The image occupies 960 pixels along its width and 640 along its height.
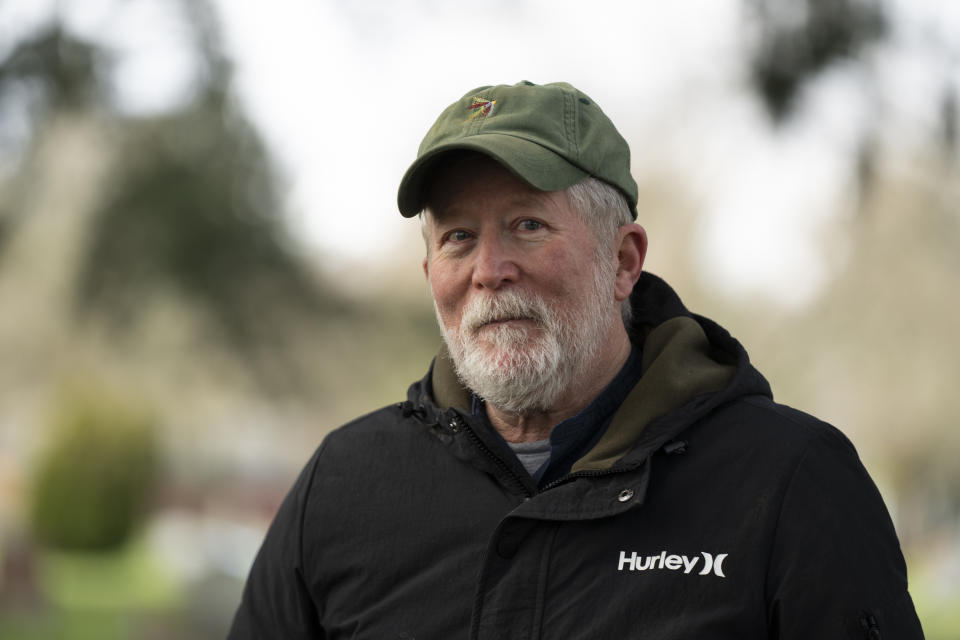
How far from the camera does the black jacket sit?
1592 millimetres

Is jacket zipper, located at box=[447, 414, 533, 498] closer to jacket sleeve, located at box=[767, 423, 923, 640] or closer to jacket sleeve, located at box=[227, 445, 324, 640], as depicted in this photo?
jacket sleeve, located at box=[227, 445, 324, 640]

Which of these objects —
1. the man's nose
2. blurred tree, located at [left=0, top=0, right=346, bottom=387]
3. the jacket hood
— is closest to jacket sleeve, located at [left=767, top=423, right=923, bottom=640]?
the jacket hood

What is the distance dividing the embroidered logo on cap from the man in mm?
15

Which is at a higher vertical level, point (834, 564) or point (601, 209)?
point (601, 209)

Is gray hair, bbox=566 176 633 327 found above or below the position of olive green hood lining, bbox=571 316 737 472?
above

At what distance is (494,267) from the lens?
6.09 feet

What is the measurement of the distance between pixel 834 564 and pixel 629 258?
681 millimetres

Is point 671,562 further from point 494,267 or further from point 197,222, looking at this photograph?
point 197,222

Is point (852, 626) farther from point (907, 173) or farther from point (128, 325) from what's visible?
point (128, 325)

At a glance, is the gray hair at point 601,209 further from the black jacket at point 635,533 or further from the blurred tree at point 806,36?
the blurred tree at point 806,36

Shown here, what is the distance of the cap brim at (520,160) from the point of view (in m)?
1.79

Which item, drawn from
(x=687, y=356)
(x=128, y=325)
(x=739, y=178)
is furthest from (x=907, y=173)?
(x=128, y=325)

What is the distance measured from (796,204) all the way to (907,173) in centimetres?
80

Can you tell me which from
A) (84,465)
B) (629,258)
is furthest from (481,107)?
(84,465)
